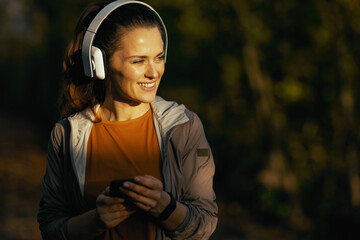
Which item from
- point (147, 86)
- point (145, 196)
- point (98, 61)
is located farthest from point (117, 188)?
point (98, 61)

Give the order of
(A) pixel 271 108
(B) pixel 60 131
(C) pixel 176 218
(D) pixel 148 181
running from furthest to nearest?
(A) pixel 271 108 < (B) pixel 60 131 < (C) pixel 176 218 < (D) pixel 148 181

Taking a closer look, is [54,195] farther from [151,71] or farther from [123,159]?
[151,71]

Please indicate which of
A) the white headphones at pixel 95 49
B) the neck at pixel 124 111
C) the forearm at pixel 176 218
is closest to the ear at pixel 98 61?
the white headphones at pixel 95 49

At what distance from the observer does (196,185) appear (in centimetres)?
207

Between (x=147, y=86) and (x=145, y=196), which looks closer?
(x=145, y=196)

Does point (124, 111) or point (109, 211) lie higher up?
point (124, 111)

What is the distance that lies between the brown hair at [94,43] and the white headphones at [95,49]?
35mm

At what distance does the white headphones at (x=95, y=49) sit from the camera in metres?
2.08

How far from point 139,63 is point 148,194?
1.90ft

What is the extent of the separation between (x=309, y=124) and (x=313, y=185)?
105 cm

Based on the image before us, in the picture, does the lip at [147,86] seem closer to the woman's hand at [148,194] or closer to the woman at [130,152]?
the woman at [130,152]

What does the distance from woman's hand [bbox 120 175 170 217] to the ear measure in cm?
58

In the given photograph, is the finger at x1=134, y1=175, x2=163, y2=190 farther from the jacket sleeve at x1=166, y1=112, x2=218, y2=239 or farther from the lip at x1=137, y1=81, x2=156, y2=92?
the lip at x1=137, y1=81, x2=156, y2=92

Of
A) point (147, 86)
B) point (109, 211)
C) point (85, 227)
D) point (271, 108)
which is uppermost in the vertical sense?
point (147, 86)
